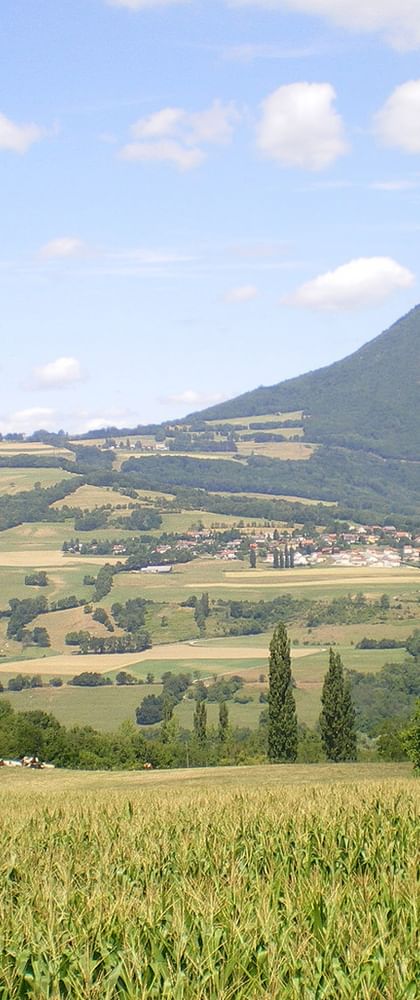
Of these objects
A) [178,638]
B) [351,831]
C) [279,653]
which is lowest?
[178,638]

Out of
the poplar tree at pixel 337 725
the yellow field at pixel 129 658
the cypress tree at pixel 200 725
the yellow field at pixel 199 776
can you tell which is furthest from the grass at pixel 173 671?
the yellow field at pixel 199 776

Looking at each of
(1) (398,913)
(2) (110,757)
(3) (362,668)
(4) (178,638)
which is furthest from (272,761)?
(4) (178,638)

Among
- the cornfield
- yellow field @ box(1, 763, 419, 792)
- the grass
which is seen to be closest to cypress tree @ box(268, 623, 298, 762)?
yellow field @ box(1, 763, 419, 792)

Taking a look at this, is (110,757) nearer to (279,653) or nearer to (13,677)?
(279,653)

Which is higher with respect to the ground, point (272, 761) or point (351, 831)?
point (351, 831)

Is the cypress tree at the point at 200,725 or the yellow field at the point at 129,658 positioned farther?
the yellow field at the point at 129,658

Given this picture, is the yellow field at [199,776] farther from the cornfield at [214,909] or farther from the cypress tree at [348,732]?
the cornfield at [214,909]

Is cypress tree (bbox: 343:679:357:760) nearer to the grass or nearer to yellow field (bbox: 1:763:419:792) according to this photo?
yellow field (bbox: 1:763:419:792)

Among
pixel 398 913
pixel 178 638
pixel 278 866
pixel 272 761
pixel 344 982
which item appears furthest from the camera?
pixel 178 638
